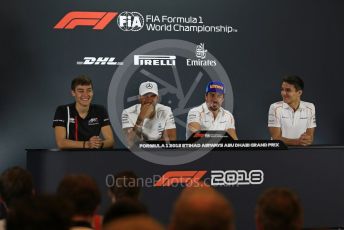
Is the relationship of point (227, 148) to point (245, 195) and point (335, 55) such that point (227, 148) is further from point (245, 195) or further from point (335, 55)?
point (335, 55)

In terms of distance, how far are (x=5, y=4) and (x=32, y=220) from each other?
6.32 meters

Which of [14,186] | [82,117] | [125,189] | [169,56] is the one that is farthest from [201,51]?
[14,186]

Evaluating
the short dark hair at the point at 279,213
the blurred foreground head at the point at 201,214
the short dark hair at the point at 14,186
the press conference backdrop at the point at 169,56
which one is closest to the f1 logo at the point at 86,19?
the press conference backdrop at the point at 169,56

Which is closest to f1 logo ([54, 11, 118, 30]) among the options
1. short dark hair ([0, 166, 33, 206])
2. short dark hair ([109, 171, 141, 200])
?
short dark hair ([109, 171, 141, 200])

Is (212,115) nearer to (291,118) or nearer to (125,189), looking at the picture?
(291,118)

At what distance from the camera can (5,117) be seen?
7512 mm

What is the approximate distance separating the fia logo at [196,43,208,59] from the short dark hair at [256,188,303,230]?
575 centimetres

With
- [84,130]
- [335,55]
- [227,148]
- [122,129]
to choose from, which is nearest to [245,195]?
[227,148]

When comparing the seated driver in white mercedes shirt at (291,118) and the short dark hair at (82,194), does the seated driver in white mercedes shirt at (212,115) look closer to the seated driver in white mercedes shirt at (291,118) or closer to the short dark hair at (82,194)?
the seated driver in white mercedes shirt at (291,118)

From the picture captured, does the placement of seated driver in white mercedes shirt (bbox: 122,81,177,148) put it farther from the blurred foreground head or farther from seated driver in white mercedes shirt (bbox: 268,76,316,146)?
the blurred foreground head

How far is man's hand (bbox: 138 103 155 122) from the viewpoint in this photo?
7336mm

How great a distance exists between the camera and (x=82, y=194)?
9.27 ft

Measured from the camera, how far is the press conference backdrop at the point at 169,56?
7.57 metres

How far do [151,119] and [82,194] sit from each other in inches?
181
